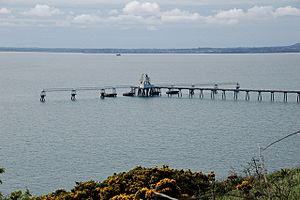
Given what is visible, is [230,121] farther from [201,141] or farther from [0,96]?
[0,96]

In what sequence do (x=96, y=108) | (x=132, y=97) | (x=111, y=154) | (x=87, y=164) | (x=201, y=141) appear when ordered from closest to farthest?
(x=87, y=164) → (x=111, y=154) → (x=201, y=141) → (x=96, y=108) → (x=132, y=97)

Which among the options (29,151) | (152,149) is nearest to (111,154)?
(152,149)

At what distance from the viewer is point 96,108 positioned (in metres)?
77.8

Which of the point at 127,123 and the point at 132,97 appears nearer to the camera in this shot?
the point at 127,123

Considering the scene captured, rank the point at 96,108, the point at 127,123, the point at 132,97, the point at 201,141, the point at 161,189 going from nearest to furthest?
the point at 161,189 → the point at 201,141 → the point at 127,123 → the point at 96,108 → the point at 132,97

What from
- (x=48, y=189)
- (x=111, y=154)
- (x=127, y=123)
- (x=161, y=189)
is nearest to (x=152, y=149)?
(x=111, y=154)

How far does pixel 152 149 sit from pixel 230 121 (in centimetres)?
2072

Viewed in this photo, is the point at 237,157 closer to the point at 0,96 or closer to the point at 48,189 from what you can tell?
the point at 48,189

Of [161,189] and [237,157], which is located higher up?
[161,189]

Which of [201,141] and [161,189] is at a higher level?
[161,189]

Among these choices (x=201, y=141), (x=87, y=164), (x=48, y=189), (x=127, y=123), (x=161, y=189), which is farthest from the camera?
(x=127, y=123)

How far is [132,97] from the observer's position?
9519 cm

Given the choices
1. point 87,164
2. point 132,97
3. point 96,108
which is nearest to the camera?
point 87,164

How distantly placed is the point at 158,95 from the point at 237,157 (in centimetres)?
5886
